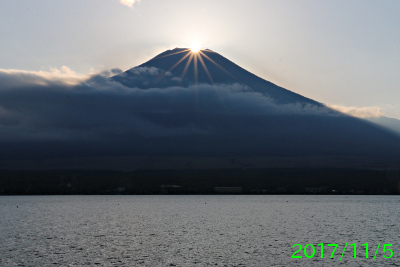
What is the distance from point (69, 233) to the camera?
398 feet

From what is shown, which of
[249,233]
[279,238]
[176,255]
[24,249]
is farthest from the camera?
[249,233]

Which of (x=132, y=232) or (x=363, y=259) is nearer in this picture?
(x=363, y=259)

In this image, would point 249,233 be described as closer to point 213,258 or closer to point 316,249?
point 316,249

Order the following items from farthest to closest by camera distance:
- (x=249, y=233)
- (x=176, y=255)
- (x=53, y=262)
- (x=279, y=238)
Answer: (x=249, y=233) < (x=279, y=238) < (x=176, y=255) < (x=53, y=262)

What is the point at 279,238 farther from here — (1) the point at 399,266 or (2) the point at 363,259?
(1) the point at 399,266

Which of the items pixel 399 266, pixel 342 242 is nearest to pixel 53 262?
pixel 399 266

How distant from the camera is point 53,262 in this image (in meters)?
73.0

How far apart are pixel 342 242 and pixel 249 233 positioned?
1023 inches

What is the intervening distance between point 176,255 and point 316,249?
2769 cm

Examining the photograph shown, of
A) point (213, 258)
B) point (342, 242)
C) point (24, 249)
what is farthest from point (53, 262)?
point (342, 242)

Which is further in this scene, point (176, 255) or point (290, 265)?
point (176, 255)

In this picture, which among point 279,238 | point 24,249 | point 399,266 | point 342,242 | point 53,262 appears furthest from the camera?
point 279,238

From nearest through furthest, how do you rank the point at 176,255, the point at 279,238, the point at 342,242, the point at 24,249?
the point at 176,255 → the point at 24,249 → the point at 342,242 → the point at 279,238

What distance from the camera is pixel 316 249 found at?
8781 centimetres
